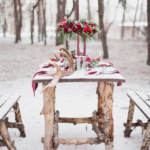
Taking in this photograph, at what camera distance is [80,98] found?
15.8ft

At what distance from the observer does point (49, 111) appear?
243cm

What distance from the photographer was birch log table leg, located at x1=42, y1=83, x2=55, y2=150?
2.37 meters

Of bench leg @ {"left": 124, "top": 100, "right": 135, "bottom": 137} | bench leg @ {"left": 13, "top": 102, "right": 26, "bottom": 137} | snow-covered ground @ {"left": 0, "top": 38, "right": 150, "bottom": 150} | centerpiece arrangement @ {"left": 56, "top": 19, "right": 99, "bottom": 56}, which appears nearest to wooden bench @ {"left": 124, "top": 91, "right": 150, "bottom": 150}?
bench leg @ {"left": 124, "top": 100, "right": 135, "bottom": 137}

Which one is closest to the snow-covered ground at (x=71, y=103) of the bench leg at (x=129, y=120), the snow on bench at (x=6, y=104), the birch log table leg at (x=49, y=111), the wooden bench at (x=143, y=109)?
the bench leg at (x=129, y=120)

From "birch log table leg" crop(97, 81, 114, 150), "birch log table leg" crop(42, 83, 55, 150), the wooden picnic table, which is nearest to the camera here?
the wooden picnic table

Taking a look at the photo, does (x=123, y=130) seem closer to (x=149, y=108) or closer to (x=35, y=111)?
(x=149, y=108)

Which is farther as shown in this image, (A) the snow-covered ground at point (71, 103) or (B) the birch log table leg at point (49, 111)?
(A) the snow-covered ground at point (71, 103)

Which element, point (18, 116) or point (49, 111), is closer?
point (49, 111)

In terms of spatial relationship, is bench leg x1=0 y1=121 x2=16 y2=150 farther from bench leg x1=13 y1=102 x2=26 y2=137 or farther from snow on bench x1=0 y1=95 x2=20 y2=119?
bench leg x1=13 y1=102 x2=26 y2=137

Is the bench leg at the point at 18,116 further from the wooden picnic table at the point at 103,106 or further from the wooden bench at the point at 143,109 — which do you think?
the wooden bench at the point at 143,109

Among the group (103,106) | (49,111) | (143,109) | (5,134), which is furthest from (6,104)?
(143,109)

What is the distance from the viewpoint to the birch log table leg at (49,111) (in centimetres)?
237

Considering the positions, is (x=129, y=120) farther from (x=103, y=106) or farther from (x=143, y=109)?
(x=103, y=106)

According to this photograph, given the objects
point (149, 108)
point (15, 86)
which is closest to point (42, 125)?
point (149, 108)
